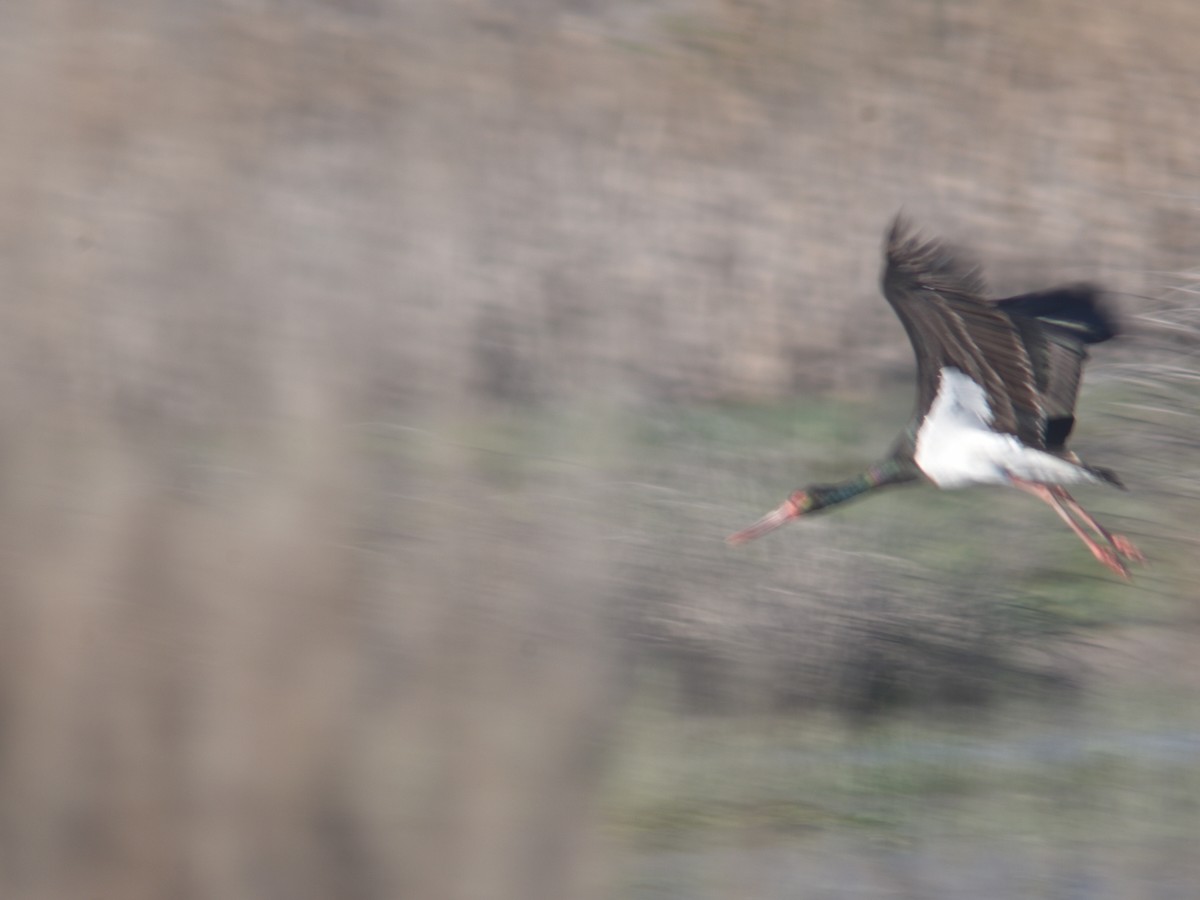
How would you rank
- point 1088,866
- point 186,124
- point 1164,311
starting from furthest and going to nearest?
point 186,124, point 1164,311, point 1088,866

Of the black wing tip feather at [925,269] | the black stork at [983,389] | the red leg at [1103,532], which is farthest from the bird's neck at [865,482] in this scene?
the black wing tip feather at [925,269]

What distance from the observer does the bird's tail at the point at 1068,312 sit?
237cm

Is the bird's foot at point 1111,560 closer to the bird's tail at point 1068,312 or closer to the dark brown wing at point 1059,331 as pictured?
the dark brown wing at point 1059,331

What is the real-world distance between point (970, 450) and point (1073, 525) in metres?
0.27

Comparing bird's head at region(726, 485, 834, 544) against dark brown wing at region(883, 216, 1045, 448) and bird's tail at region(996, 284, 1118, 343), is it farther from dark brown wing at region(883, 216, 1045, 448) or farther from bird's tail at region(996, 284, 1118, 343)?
bird's tail at region(996, 284, 1118, 343)

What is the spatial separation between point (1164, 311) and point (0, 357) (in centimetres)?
250

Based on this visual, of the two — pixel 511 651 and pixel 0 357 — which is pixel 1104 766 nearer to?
pixel 511 651

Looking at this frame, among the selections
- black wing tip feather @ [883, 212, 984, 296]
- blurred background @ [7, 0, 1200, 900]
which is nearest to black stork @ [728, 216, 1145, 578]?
black wing tip feather @ [883, 212, 984, 296]

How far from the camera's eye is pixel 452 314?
321cm

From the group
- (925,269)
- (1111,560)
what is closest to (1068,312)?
(925,269)

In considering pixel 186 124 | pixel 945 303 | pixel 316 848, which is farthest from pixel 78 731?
pixel 945 303

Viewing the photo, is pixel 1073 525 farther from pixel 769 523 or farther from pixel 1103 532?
pixel 769 523

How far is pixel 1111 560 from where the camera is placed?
2.80 meters

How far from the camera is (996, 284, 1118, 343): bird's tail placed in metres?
2.37
